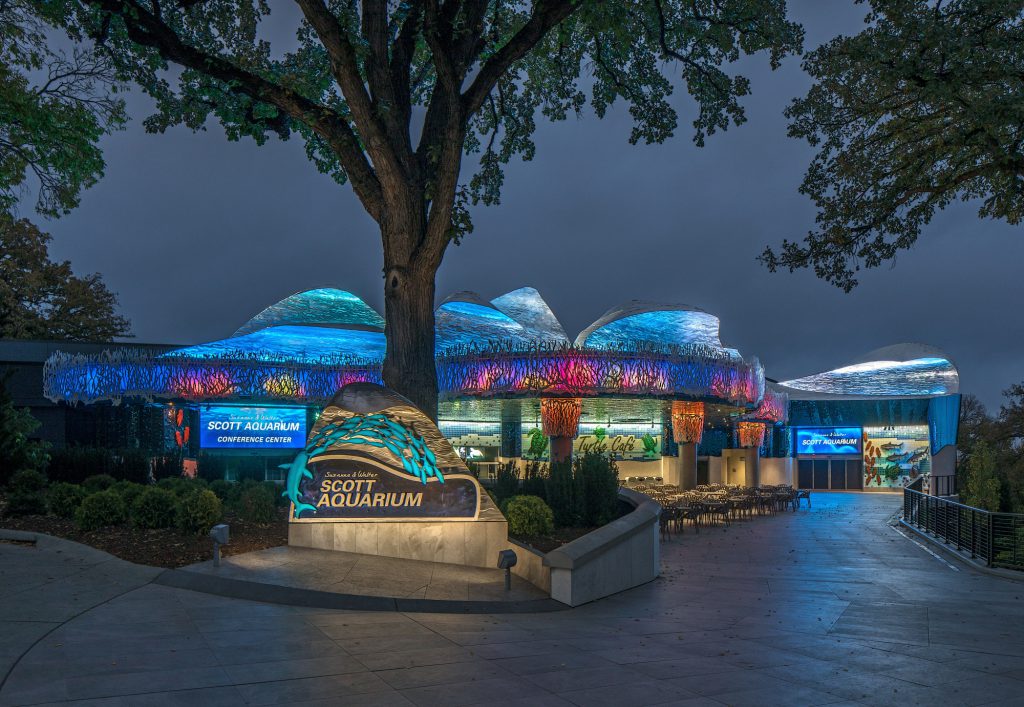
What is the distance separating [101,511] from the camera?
1220 centimetres

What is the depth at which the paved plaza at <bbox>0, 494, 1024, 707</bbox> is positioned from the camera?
20.6 ft

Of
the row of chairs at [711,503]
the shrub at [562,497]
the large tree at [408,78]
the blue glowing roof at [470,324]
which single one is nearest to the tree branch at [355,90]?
the large tree at [408,78]

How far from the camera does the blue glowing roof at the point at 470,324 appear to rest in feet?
107

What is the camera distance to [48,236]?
38.8m

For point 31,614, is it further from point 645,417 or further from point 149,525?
point 645,417

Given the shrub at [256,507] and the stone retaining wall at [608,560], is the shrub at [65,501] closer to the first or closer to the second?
the shrub at [256,507]

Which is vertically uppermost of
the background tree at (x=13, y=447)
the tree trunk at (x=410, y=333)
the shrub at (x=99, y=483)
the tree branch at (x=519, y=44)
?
the tree branch at (x=519, y=44)

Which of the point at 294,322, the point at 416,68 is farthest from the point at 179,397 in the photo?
the point at 416,68

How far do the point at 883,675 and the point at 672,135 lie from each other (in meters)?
11.4

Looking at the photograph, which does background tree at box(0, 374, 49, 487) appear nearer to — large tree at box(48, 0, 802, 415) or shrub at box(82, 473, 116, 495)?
shrub at box(82, 473, 116, 495)

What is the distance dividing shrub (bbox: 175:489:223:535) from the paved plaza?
1.32 meters

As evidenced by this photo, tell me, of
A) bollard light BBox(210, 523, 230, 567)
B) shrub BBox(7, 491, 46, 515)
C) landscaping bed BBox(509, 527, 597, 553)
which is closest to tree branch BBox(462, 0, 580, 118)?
landscaping bed BBox(509, 527, 597, 553)

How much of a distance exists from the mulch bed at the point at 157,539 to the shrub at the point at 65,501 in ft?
0.45

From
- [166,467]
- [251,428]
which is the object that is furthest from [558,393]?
[251,428]
